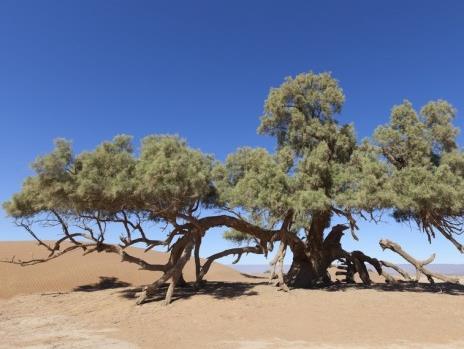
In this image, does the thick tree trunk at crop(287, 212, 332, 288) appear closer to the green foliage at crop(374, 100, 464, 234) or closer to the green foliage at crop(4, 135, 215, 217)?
the green foliage at crop(374, 100, 464, 234)

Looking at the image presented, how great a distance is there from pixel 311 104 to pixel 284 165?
3726 mm

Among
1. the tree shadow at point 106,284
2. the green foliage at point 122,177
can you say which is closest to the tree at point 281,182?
the green foliage at point 122,177

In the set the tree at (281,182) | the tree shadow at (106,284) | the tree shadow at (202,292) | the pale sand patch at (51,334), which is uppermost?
the tree at (281,182)

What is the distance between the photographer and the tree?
58.6ft

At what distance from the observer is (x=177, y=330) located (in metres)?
14.0

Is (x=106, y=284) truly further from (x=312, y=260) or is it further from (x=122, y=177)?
(x=312, y=260)

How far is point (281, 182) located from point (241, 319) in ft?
20.5

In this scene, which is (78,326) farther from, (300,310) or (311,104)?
(311,104)

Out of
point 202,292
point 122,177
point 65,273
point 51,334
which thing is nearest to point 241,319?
point 202,292

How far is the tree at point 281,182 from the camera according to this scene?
1786cm

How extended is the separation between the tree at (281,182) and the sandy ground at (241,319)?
1916 millimetres

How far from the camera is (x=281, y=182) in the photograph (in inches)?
741

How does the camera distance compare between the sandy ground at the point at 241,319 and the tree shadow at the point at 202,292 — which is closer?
the sandy ground at the point at 241,319

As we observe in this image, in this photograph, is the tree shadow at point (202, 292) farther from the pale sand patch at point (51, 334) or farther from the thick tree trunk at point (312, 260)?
the pale sand patch at point (51, 334)
